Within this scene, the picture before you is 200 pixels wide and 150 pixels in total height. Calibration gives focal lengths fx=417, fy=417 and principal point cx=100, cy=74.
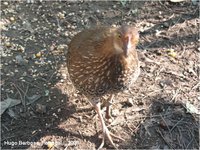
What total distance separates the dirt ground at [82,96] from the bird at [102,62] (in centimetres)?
50

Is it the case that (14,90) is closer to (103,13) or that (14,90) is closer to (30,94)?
(30,94)

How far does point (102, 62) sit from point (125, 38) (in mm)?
370

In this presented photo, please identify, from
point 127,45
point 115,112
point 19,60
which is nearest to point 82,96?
point 115,112

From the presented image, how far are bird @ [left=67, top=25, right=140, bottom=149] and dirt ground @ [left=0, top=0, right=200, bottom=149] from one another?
50 centimetres

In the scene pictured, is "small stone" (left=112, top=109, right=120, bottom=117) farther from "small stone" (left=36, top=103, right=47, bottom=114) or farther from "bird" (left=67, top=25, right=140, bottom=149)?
"small stone" (left=36, top=103, right=47, bottom=114)

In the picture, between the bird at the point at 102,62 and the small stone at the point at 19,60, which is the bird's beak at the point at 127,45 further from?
the small stone at the point at 19,60

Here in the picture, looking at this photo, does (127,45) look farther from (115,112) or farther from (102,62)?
(115,112)

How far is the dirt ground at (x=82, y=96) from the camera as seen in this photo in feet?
13.6

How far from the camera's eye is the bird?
3645 millimetres

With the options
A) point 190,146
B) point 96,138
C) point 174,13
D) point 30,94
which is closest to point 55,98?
point 30,94

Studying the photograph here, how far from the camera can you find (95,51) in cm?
375

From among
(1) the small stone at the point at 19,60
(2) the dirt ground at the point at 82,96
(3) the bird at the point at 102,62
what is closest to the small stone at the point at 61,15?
(2) the dirt ground at the point at 82,96

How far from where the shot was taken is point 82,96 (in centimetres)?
454

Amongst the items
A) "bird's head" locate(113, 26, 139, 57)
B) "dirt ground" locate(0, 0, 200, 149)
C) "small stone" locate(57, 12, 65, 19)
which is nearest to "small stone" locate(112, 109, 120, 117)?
"dirt ground" locate(0, 0, 200, 149)
